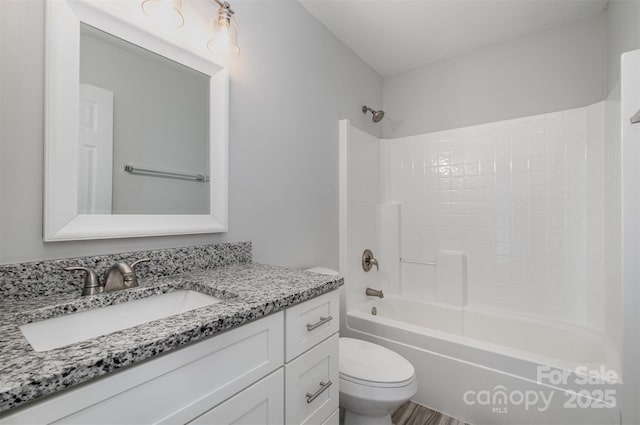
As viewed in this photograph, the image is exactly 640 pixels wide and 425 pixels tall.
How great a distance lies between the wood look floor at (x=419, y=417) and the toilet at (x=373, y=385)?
353mm

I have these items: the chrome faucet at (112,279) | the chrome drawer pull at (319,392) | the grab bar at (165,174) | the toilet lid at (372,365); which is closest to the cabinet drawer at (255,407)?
the chrome drawer pull at (319,392)

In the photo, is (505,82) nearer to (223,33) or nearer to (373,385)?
(223,33)

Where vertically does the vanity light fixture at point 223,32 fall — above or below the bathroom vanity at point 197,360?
above

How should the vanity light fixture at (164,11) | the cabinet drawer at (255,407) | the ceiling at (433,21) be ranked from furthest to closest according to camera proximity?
the ceiling at (433,21), the vanity light fixture at (164,11), the cabinet drawer at (255,407)

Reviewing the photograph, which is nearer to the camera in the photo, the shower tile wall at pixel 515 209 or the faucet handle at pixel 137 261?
the faucet handle at pixel 137 261

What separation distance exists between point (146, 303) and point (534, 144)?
8.35 feet

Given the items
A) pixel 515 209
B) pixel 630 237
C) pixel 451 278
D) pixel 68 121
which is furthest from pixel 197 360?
pixel 515 209

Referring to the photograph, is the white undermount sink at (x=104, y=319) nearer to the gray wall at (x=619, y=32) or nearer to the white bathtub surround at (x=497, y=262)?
the white bathtub surround at (x=497, y=262)

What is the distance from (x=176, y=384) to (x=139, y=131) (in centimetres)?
93

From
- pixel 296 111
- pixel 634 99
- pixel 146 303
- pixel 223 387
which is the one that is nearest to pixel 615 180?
pixel 634 99

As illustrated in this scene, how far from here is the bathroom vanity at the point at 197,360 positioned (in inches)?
20.1

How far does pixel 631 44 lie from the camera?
1.50 meters

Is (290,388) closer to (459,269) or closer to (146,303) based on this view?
(146,303)

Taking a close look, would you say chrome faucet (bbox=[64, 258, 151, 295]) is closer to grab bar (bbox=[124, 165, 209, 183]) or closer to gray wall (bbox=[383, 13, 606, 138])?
grab bar (bbox=[124, 165, 209, 183])
